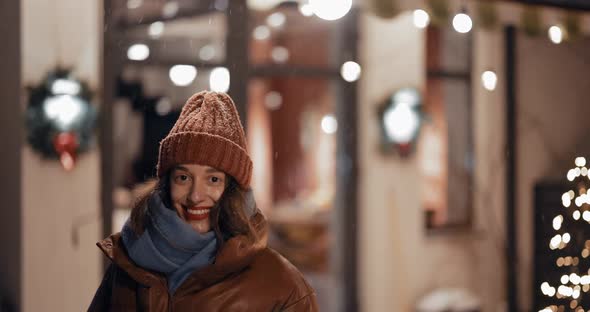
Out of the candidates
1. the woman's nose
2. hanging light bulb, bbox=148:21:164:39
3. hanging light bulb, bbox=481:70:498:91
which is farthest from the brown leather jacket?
hanging light bulb, bbox=481:70:498:91

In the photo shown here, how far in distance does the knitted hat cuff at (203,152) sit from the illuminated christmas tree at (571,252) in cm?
166

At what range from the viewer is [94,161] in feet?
15.6

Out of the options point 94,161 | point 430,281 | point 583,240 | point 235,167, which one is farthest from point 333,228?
point 235,167

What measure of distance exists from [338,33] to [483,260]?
2147 mm

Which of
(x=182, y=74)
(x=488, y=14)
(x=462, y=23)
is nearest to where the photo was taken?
(x=488, y=14)

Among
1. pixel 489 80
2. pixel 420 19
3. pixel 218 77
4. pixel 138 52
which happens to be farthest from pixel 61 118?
pixel 489 80

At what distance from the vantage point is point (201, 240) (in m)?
2.06

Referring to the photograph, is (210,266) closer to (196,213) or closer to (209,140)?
(196,213)

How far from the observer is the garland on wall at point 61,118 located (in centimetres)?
443

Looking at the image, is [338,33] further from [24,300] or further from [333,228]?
[24,300]

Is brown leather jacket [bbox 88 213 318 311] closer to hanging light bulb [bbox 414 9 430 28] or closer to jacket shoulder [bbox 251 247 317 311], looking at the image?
jacket shoulder [bbox 251 247 317 311]

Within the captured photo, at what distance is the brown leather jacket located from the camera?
6.72 feet

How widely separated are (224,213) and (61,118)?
→ 8.61ft

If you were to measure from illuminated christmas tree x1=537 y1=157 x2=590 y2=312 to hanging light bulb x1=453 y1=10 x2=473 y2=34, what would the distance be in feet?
8.16
